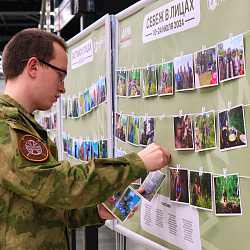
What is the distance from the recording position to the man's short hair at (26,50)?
67.5 inches

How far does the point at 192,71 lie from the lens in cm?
169

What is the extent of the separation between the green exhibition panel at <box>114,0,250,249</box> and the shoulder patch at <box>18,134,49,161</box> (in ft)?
1.86

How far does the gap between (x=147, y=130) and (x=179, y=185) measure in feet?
1.12

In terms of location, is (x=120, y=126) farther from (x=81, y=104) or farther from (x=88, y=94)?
(x=81, y=104)

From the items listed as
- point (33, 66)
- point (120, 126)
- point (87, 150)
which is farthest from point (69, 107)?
point (33, 66)

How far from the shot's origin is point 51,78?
1.75 m

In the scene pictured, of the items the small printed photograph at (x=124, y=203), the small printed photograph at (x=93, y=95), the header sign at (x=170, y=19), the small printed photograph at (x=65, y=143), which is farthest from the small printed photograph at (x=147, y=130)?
the small printed photograph at (x=65, y=143)

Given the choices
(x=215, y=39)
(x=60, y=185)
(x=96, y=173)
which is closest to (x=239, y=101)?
(x=215, y=39)

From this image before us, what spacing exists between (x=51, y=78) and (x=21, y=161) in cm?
42

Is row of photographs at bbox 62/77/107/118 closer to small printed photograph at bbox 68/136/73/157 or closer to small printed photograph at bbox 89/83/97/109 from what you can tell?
small printed photograph at bbox 89/83/97/109

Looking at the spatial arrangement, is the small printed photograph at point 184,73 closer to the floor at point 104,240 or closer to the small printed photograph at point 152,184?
the small printed photograph at point 152,184

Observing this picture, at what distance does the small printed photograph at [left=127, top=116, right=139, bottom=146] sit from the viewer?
83.0 inches

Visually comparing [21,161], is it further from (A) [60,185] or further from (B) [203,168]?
(B) [203,168]

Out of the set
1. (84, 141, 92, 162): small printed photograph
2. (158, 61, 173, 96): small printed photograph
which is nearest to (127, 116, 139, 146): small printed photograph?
(158, 61, 173, 96): small printed photograph
